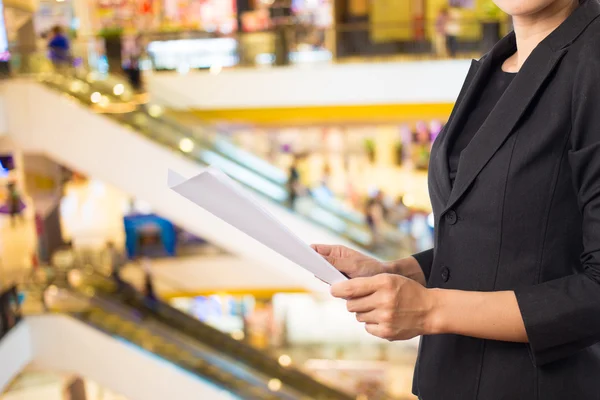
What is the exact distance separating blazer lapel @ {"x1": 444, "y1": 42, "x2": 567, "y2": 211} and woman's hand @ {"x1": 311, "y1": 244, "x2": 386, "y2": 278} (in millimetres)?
208

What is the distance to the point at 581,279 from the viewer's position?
99cm

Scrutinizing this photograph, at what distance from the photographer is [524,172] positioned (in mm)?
1031

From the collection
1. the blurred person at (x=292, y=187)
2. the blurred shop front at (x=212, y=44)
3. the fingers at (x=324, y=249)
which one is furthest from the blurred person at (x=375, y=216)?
the fingers at (x=324, y=249)

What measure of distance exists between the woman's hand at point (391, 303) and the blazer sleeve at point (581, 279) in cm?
13

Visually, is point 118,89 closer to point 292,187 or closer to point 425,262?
point 292,187

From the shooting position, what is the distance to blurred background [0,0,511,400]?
8711 mm

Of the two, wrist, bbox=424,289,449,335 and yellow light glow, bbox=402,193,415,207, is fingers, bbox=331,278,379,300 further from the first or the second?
yellow light glow, bbox=402,193,415,207

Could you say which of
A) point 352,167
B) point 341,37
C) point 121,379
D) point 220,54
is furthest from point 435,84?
point 121,379

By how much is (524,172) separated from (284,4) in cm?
1339

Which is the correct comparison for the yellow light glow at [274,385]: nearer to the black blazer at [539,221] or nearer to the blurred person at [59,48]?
the blurred person at [59,48]

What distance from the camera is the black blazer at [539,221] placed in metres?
0.99

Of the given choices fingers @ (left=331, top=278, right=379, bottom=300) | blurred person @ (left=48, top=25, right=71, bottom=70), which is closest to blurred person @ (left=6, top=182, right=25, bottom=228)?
blurred person @ (left=48, top=25, right=71, bottom=70)

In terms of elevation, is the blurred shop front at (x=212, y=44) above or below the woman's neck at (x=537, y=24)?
below

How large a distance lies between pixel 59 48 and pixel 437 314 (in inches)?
388
